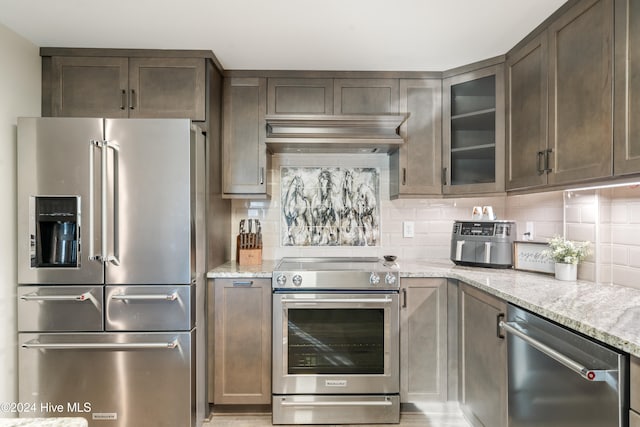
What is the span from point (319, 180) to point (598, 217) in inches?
70.8

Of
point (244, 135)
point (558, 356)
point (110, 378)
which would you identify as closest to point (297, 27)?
point (244, 135)

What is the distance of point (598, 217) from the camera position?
186cm

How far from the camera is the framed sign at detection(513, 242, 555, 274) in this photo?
2.09m

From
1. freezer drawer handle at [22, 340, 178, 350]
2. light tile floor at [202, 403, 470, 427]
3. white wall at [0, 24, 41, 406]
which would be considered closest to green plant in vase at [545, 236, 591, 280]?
light tile floor at [202, 403, 470, 427]

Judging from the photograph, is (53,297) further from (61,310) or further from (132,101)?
(132,101)

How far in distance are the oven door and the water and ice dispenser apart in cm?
118

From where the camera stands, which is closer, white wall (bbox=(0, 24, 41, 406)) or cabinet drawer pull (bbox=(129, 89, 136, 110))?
white wall (bbox=(0, 24, 41, 406))

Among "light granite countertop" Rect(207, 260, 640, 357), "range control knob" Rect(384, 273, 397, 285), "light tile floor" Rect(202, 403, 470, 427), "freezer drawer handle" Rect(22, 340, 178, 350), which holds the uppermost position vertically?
"light granite countertop" Rect(207, 260, 640, 357)

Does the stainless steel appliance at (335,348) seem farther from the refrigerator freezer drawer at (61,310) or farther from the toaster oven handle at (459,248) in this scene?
the refrigerator freezer drawer at (61,310)

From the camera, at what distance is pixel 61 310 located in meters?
1.95

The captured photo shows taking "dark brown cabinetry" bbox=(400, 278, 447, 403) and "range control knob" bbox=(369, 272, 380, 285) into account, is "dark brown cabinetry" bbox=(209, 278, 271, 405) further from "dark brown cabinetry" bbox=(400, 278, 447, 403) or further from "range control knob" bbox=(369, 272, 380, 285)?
"dark brown cabinetry" bbox=(400, 278, 447, 403)

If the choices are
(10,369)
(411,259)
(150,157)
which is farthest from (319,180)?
(10,369)

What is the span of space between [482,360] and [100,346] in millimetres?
2104

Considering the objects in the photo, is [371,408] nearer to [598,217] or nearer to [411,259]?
[411,259]
